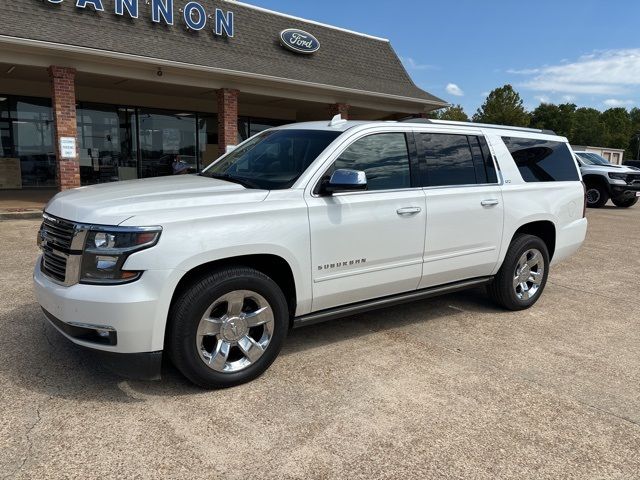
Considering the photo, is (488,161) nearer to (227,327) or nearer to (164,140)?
(227,327)

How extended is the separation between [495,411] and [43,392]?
291 cm

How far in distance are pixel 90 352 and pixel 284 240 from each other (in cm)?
142

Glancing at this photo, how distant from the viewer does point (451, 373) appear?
375cm

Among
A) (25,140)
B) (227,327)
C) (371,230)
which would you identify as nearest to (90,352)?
(227,327)

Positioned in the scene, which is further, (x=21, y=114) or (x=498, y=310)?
(x=21, y=114)

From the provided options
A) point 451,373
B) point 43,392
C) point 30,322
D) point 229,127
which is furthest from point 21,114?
point 451,373

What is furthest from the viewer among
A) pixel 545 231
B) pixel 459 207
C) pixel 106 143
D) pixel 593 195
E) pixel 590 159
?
pixel 590 159

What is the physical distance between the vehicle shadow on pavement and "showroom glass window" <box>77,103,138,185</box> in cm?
1297

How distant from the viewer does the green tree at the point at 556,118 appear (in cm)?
→ 8194

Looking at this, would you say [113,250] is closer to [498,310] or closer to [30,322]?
[30,322]

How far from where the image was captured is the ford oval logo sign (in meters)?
15.8

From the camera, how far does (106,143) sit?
16875 millimetres

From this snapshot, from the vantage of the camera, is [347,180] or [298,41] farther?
[298,41]

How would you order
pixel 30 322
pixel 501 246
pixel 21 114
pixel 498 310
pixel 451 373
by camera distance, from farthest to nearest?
1. pixel 21 114
2. pixel 498 310
3. pixel 501 246
4. pixel 30 322
5. pixel 451 373
